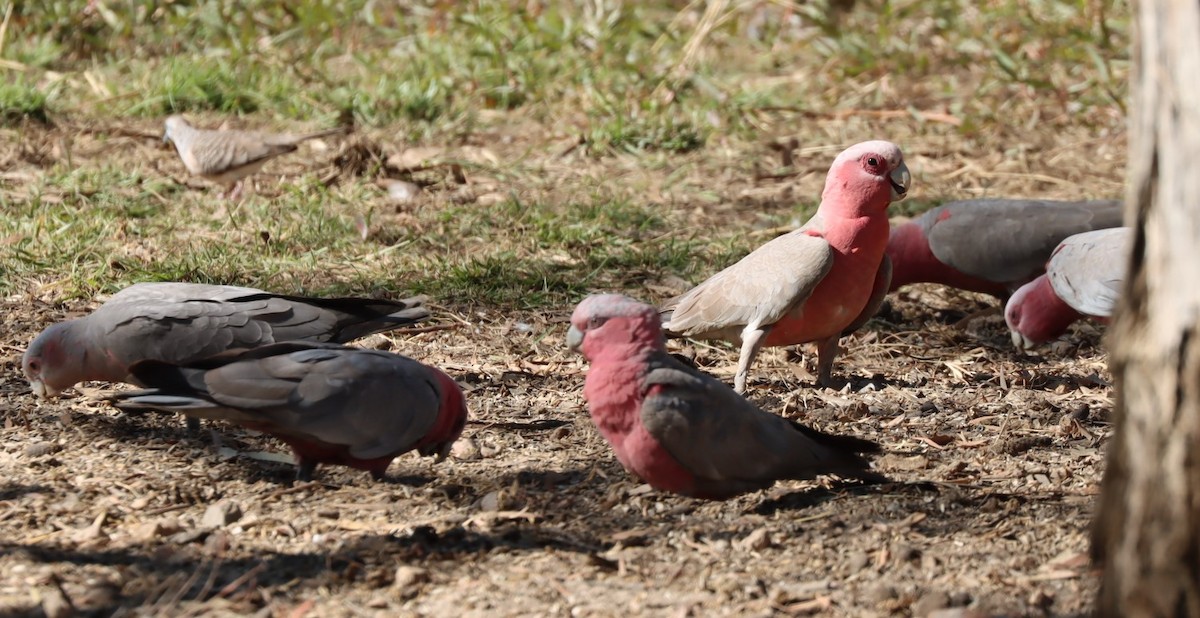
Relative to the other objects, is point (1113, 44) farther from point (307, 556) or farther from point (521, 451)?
point (307, 556)

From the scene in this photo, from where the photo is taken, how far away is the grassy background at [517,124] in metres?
5.94

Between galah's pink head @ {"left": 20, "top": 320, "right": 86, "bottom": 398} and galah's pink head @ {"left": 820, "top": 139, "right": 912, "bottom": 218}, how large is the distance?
2.64 m

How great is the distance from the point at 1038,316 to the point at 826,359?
1158 mm

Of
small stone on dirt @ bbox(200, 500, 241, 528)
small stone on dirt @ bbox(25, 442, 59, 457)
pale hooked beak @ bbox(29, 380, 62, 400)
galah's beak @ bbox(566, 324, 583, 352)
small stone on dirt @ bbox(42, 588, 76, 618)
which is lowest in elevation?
small stone on dirt @ bbox(25, 442, 59, 457)

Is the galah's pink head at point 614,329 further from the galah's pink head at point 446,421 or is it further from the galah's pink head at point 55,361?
the galah's pink head at point 55,361

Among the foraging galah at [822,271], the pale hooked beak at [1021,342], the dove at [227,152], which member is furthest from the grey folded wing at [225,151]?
the pale hooked beak at [1021,342]

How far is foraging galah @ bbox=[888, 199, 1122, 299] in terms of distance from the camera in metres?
5.91

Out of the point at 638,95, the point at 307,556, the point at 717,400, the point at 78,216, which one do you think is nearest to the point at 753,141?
the point at 638,95

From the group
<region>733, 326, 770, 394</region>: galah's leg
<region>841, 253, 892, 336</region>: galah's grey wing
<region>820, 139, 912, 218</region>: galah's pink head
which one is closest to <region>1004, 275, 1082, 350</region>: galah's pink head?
<region>841, 253, 892, 336</region>: galah's grey wing

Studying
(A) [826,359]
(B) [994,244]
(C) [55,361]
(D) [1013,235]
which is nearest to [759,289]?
(A) [826,359]

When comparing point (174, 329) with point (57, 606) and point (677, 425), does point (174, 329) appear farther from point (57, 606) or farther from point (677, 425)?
point (677, 425)

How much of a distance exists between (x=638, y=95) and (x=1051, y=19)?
351cm

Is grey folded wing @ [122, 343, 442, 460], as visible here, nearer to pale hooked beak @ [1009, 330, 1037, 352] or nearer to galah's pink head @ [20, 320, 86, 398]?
galah's pink head @ [20, 320, 86, 398]

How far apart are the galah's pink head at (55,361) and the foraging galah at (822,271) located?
7.02 feet
